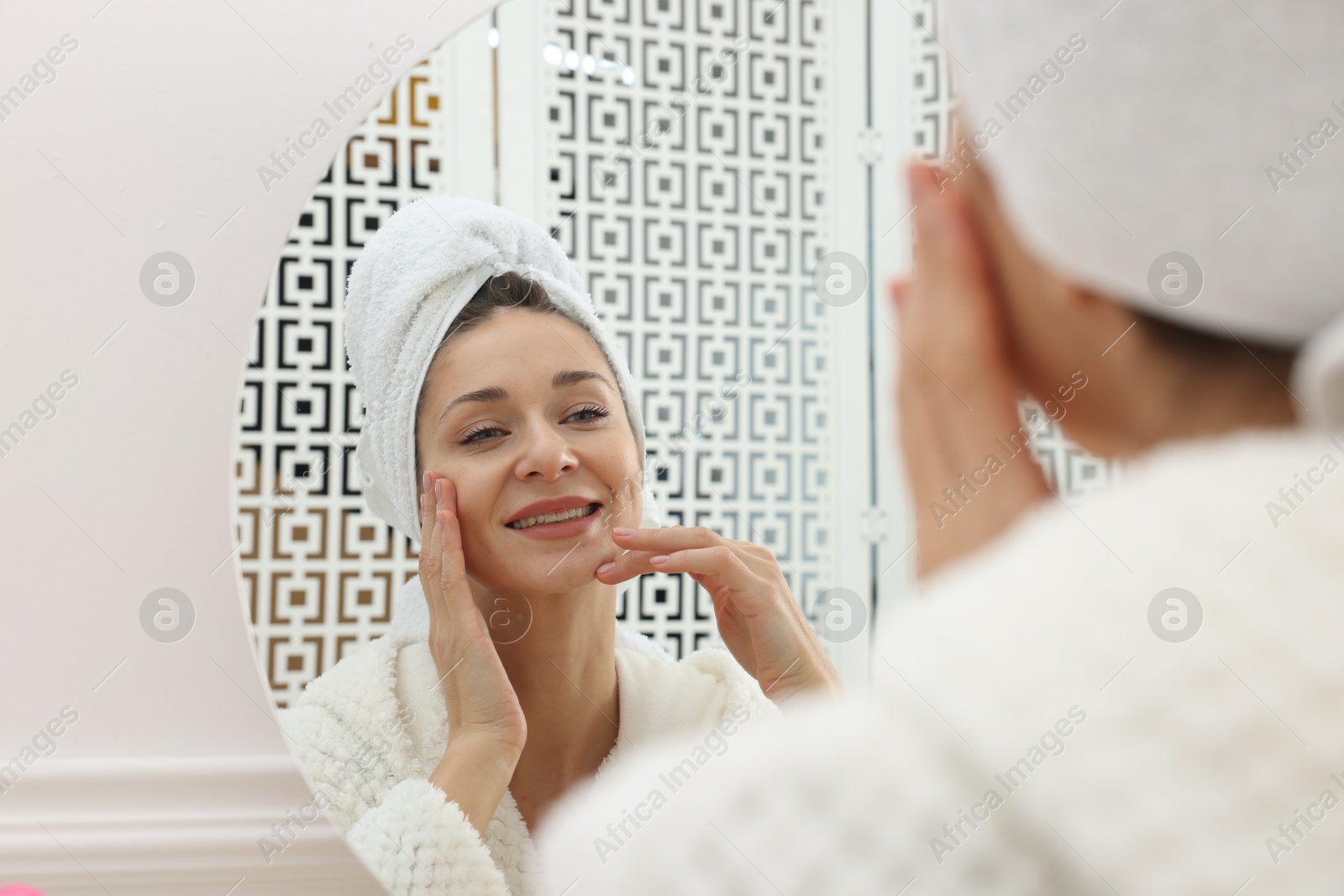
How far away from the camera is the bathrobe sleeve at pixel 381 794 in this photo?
0.63 m

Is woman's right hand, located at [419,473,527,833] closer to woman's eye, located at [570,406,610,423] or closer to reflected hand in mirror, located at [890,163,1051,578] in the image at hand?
woman's eye, located at [570,406,610,423]

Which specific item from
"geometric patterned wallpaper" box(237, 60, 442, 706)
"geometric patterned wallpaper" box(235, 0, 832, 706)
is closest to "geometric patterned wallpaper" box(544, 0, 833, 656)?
"geometric patterned wallpaper" box(235, 0, 832, 706)

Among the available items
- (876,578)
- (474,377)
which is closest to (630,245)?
(474,377)

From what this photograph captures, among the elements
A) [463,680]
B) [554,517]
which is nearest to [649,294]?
[554,517]

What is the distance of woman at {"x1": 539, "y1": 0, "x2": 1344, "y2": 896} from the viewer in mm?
234

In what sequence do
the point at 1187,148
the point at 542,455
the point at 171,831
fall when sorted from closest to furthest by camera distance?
the point at 1187,148, the point at 542,455, the point at 171,831

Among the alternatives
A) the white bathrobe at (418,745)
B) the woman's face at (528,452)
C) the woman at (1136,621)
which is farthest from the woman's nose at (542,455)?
the woman at (1136,621)

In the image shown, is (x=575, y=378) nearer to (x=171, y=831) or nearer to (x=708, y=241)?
(x=708, y=241)

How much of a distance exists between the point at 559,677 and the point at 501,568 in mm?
76

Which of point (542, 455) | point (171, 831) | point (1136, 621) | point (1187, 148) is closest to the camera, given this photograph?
point (1136, 621)

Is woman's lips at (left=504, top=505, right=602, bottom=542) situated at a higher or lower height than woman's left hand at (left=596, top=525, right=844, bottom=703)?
higher

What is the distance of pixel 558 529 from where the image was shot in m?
0.62

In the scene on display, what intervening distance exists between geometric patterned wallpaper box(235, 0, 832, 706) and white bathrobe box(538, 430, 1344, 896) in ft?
1.20

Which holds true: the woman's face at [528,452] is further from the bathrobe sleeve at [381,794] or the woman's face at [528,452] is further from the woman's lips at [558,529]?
the bathrobe sleeve at [381,794]
